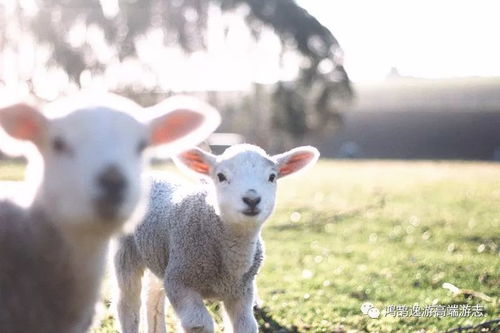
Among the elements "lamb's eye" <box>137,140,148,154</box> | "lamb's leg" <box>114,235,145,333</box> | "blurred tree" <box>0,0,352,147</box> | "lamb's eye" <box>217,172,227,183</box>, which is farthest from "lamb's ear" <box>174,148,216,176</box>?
"blurred tree" <box>0,0,352,147</box>

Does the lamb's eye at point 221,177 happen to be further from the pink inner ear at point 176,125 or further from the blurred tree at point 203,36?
the blurred tree at point 203,36

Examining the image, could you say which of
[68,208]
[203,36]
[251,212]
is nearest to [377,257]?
[251,212]

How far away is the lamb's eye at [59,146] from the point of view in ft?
9.59

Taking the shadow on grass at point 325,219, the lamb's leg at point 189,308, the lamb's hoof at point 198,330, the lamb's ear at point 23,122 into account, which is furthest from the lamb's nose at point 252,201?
the shadow on grass at point 325,219

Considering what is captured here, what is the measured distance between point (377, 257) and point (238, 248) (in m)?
4.37

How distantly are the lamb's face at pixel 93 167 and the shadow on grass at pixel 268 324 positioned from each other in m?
2.53

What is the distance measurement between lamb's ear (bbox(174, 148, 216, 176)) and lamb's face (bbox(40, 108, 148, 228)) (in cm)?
166

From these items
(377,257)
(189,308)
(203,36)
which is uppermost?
(203,36)

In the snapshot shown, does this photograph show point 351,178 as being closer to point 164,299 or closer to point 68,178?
point 164,299

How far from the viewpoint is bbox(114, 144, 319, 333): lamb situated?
14.3ft

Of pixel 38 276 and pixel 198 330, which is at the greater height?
pixel 38 276

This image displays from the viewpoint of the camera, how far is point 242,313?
14.3 ft

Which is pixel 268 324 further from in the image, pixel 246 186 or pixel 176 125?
pixel 176 125

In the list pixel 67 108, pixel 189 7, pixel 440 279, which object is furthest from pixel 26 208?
pixel 189 7
